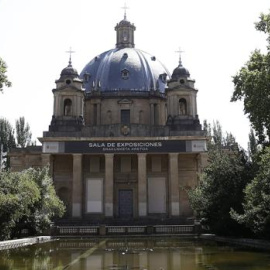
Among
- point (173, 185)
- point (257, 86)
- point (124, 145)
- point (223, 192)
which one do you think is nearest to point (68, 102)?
point (124, 145)

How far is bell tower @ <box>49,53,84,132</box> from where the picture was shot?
49312mm

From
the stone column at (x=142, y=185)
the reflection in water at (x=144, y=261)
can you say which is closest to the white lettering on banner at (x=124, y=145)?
the stone column at (x=142, y=185)

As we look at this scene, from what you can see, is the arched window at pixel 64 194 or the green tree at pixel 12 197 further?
the arched window at pixel 64 194

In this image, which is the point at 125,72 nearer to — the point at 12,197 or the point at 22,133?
the point at 22,133

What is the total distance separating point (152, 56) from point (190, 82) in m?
12.1

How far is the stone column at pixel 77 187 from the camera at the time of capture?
1811 inches

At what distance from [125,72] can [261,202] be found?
121ft

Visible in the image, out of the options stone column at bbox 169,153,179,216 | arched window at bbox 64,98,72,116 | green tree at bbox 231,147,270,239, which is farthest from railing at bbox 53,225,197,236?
arched window at bbox 64,98,72,116

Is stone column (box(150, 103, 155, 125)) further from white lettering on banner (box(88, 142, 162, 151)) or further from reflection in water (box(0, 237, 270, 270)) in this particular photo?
reflection in water (box(0, 237, 270, 270))

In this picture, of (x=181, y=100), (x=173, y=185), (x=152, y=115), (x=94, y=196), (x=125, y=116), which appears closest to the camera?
(x=173, y=185)

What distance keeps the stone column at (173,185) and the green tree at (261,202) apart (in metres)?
22.8

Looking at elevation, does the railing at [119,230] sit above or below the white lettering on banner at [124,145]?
below

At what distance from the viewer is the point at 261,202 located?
22234 mm

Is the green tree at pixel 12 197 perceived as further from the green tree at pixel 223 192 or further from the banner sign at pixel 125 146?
the banner sign at pixel 125 146
